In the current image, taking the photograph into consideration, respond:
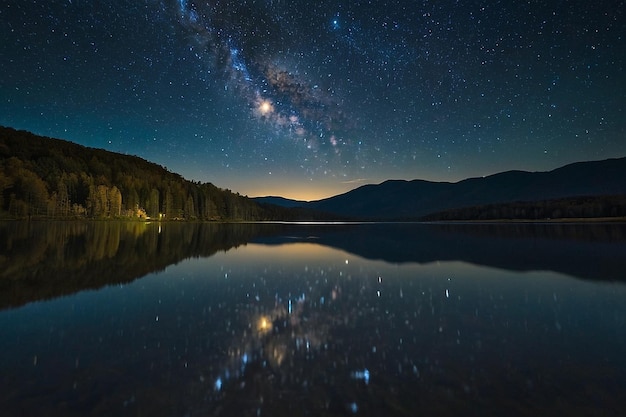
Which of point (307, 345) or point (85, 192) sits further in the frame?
point (85, 192)

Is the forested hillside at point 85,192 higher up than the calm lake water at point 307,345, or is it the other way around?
the forested hillside at point 85,192

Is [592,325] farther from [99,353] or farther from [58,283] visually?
[58,283]

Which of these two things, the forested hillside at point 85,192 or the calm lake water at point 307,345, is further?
the forested hillside at point 85,192

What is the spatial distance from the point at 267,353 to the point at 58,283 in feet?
42.8

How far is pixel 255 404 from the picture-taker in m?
5.69

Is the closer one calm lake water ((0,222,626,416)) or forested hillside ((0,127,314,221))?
calm lake water ((0,222,626,416))

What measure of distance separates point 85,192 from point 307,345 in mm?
136500

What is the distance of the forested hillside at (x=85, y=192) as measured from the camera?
9562 centimetres

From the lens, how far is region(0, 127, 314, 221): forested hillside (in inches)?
3765

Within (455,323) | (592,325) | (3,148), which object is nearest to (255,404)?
(455,323)

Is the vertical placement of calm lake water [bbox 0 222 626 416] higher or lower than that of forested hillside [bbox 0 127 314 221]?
lower

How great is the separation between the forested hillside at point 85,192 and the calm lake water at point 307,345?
105 meters

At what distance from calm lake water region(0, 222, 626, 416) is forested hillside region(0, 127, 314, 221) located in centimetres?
10465

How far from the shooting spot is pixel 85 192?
117 m
